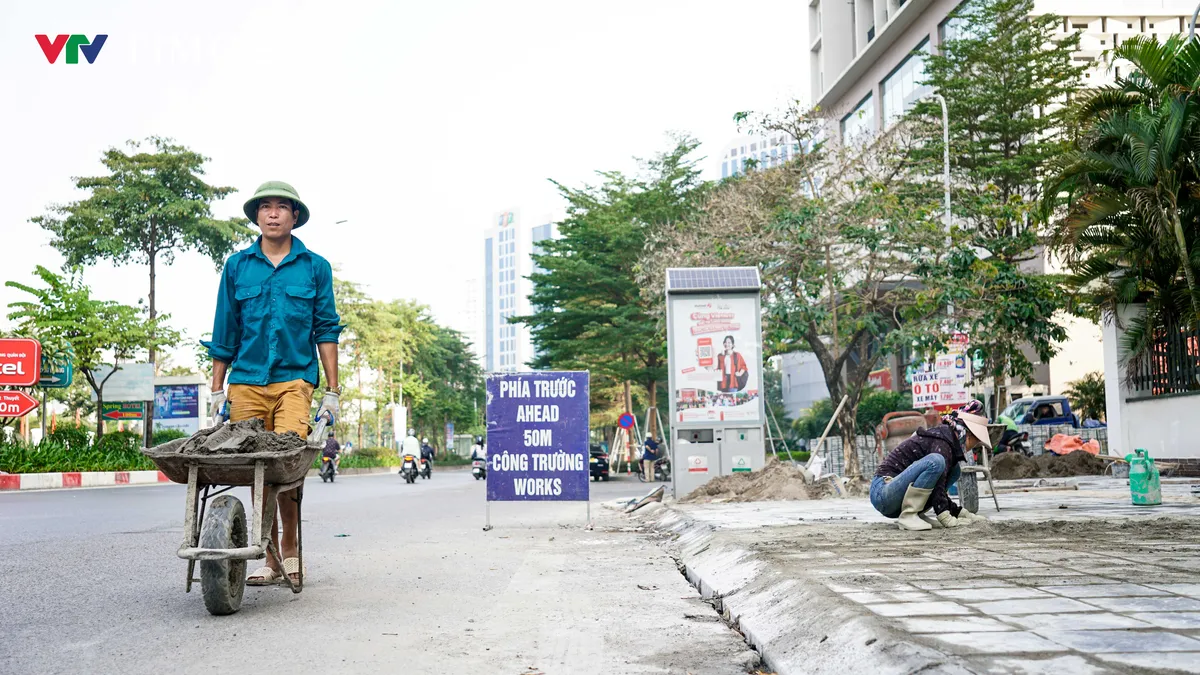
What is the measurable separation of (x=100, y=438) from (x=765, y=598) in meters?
28.5

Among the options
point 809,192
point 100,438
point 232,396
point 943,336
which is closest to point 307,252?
point 232,396

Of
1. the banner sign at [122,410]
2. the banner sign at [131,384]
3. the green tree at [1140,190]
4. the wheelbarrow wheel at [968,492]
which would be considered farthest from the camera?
the banner sign at [122,410]

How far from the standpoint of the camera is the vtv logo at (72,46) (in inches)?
536

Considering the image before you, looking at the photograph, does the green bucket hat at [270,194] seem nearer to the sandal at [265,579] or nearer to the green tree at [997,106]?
the sandal at [265,579]

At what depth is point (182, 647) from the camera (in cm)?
446

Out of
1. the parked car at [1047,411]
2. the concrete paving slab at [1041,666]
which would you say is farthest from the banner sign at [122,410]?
the concrete paving slab at [1041,666]

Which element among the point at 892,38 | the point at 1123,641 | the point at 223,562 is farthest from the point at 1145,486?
the point at 892,38

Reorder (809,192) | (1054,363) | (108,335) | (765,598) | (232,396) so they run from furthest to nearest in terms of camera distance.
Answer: (1054,363) < (108,335) < (809,192) < (232,396) < (765,598)

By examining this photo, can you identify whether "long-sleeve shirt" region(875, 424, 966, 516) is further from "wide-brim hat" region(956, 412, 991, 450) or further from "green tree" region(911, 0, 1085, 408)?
"green tree" region(911, 0, 1085, 408)

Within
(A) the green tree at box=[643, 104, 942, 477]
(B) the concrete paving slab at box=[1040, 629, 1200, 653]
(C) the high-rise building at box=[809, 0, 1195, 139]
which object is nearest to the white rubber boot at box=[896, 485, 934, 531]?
(B) the concrete paving slab at box=[1040, 629, 1200, 653]

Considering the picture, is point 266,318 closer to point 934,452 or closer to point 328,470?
point 934,452

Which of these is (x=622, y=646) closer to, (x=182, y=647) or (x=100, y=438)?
(x=182, y=647)

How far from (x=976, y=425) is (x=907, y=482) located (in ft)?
2.24

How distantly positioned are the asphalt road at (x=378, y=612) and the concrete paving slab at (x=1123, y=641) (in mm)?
1192
